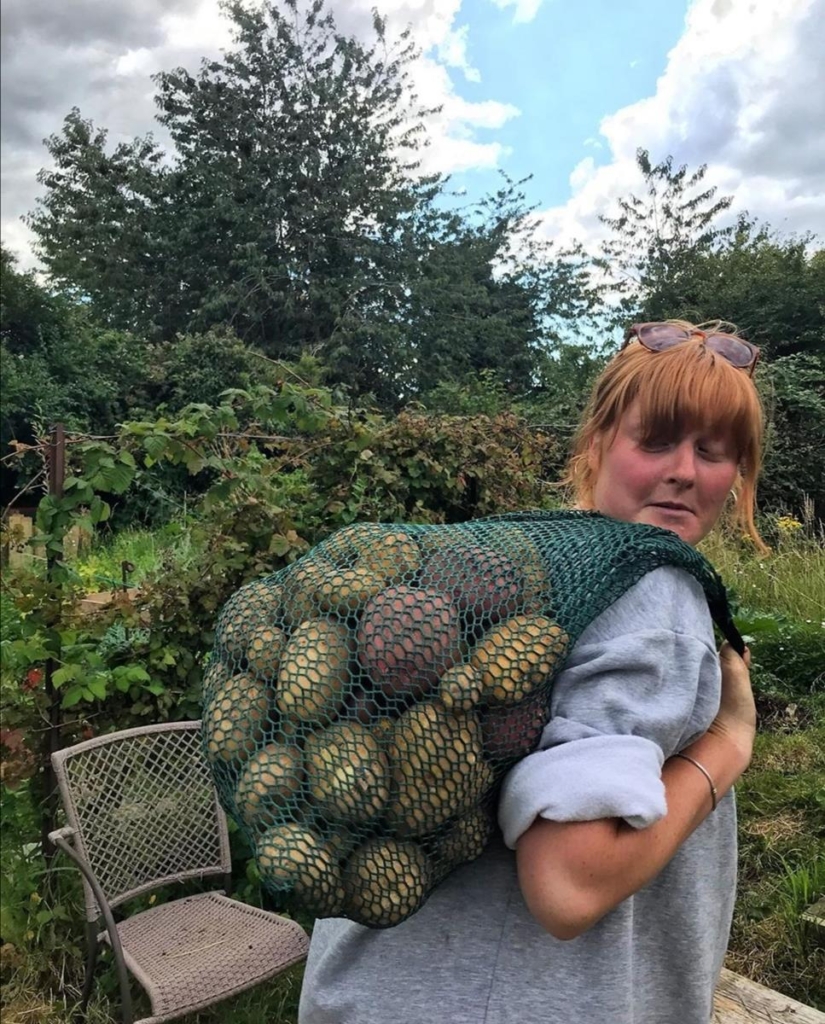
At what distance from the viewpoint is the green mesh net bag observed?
686 millimetres

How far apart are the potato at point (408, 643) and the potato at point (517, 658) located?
0.03 metres

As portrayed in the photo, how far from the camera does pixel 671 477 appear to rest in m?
0.93

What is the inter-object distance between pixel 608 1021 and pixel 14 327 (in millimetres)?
15168

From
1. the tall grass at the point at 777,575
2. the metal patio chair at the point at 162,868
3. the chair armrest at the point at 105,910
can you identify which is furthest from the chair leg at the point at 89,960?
the tall grass at the point at 777,575

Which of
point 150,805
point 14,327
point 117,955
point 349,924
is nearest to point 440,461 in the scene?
point 150,805

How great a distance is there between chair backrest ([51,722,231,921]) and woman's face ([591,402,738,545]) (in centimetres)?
208

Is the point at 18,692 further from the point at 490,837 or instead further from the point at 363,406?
the point at 490,837

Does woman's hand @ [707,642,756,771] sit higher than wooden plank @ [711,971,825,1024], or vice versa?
woman's hand @ [707,642,756,771]

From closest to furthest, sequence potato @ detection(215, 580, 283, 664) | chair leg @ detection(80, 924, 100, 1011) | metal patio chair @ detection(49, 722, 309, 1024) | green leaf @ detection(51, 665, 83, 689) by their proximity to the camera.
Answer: potato @ detection(215, 580, 283, 664), metal patio chair @ detection(49, 722, 309, 1024), chair leg @ detection(80, 924, 100, 1011), green leaf @ detection(51, 665, 83, 689)

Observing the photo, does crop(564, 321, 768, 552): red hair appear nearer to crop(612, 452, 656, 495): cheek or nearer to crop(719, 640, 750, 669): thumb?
crop(612, 452, 656, 495): cheek

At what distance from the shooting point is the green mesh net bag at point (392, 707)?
69 cm

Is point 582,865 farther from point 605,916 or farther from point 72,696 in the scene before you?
point 72,696

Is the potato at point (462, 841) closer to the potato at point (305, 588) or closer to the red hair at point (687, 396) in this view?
the potato at point (305, 588)

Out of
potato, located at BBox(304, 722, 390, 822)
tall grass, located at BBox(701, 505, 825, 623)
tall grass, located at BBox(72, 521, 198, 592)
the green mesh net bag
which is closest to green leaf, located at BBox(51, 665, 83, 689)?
the green mesh net bag
